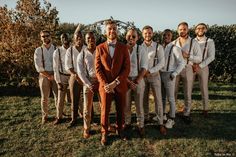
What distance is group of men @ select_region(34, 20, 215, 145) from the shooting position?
247 inches

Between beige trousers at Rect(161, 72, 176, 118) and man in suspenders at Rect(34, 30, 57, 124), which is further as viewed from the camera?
man in suspenders at Rect(34, 30, 57, 124)

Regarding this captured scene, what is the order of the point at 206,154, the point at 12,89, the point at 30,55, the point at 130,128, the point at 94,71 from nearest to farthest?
the point at 206,154 → the point at 94,71 → the point at 130,128 → the point at 30,55 → the point at 12,89

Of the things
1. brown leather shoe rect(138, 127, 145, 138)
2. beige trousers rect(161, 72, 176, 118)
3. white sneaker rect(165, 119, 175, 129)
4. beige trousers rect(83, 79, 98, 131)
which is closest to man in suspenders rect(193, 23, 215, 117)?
beige trousers rect(161, 72, 176, 118)

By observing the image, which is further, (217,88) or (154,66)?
(217,88)

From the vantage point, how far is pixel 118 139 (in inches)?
266

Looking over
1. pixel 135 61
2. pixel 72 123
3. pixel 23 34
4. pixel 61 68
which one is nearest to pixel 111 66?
pixel 135 61

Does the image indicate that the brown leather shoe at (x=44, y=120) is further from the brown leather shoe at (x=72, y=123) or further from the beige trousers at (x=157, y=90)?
the beige trousers at (x=157, y=90)

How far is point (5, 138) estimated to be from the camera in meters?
7.01

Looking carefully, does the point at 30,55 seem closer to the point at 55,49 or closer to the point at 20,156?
the point at 55,49

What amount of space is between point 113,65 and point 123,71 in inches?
9.4

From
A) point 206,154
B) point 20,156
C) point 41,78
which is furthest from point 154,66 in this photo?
point 20,156

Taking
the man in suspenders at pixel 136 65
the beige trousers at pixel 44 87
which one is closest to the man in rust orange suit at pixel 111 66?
the man in suspenders at pixel 136 65

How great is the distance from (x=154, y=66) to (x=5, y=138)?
3.76 metres

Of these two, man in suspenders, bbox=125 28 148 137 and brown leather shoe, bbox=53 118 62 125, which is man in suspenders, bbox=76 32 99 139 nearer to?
man in suspenders, bbox=125 28 148 137
